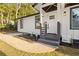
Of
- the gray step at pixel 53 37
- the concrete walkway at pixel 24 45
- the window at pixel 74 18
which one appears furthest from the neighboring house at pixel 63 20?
the concrete walkway at pixel 24 45

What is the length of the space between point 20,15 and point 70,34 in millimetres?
2091

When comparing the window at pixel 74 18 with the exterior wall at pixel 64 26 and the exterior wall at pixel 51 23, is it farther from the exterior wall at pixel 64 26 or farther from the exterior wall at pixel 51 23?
the exterior wall at pixel 51 23

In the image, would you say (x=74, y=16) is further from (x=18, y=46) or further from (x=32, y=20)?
(x=18, y=46)

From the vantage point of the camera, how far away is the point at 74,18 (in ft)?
20.8

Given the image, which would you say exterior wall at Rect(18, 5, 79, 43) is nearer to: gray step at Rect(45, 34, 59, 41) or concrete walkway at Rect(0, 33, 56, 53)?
gray step at Rect(45, 34, 59, 41)

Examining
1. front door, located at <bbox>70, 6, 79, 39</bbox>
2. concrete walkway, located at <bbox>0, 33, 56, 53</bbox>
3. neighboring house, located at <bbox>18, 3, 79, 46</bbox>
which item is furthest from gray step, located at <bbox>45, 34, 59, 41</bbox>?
concrete walkway, located at <bbox>0, 33, 56, 53</bbox>

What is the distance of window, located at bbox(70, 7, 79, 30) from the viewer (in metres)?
6.12

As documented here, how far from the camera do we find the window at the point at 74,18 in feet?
20.1

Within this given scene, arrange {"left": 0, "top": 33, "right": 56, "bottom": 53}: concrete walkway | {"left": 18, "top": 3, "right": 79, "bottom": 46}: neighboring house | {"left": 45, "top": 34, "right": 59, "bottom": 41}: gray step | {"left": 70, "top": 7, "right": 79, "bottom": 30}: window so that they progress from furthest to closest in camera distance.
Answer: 1. {"left": 18, "top": 3, "right": 79, "bottom": 46}: neighboring house
2. {"left": 70, "top": 7, "right": 79, "bottom": 30}: window
3. {"left": 45, "top": 34, "right": 59, "bottom": 41}: gray step
4. {"left": 0, "top": 33, "right": 56, "bottom": 53}: concrete walkway

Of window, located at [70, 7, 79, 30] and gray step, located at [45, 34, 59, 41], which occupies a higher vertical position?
window, located at [70, 7, 79, 30]

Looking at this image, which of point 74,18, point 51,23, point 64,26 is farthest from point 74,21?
point 51,23

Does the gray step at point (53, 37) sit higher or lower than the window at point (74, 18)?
lower

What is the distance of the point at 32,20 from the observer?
7051mm

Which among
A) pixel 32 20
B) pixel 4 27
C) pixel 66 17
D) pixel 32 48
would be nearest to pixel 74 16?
pixel 66 17
